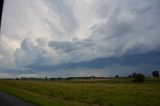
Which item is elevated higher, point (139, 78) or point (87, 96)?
point (139, 78)

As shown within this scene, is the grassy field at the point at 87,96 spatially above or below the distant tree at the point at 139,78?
below

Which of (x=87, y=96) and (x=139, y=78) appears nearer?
(x=87, y=96)

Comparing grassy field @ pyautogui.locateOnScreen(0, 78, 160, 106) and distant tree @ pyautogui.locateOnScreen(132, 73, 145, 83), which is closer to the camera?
grassy field @ pyautogui.locateOnScreen(0, 78, 160, 106)

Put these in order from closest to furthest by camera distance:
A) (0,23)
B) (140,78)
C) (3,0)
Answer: (3,0), (0,23), (140,78)

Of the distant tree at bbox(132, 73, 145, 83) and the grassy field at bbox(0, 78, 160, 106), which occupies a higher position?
the distant tree at bbox(132, 73, 145, 83)

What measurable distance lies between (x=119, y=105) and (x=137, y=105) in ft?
7.87

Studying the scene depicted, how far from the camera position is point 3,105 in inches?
964

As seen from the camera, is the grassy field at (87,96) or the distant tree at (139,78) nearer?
the grassy field at (87,96)

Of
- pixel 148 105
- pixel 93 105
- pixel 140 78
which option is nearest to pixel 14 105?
pixel 93 105

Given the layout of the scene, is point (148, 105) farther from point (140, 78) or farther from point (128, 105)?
point (140, 78)

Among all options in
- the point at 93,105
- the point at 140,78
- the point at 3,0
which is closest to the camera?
the point at 3,0

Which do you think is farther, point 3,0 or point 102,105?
point 102,105

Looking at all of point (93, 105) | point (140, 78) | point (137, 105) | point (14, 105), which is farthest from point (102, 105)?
point (140, 78)

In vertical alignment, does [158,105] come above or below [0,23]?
below
